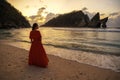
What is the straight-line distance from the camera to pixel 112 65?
5.11m

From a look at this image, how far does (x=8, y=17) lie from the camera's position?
1481 inches

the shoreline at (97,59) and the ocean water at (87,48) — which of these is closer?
the shoreline at (97,59)

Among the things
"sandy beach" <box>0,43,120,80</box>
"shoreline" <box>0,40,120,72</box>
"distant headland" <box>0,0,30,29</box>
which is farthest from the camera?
"distant headland" <box>0,0,30,29</box>

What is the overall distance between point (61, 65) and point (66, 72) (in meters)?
0.64

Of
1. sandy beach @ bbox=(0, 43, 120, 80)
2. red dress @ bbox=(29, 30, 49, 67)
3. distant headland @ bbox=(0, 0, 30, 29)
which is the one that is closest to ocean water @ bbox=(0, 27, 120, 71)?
sandy beach @ bbox=(0, 43, 120, 80)

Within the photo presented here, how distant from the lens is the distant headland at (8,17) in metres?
33.6

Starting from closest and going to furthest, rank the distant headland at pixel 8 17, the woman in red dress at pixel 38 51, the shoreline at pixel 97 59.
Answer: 1. the woman in red dress at pixel 38 51
2. the shoreline at pixel 97 59
3. the distant headland at pixel 8 17

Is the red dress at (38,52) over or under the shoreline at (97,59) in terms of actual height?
over

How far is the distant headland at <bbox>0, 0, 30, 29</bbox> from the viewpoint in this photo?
33603 millimetres

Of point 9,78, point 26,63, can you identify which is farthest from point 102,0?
point 9,78

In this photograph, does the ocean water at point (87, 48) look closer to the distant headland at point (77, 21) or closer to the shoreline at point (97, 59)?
the shoreline at point (97, 59)

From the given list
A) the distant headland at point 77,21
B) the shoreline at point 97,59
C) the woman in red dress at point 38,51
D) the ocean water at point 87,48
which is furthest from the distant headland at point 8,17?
the woman in red dress at point 38,51

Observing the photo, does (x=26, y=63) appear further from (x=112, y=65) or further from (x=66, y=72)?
(x=112, y=65)

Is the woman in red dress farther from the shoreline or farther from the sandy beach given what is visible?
the shoreline
